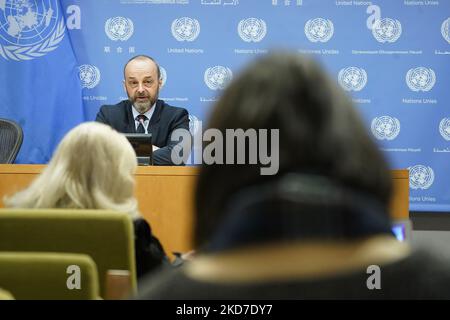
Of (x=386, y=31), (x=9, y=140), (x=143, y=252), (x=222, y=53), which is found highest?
(x=386, y=31)

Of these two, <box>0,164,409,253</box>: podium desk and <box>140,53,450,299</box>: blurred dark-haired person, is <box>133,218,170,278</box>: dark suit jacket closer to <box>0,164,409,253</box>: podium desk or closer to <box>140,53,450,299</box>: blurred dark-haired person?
<box>0,164,409,253</box>: podium desk

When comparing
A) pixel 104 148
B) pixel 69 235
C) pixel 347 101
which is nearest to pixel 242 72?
pixel 347 101

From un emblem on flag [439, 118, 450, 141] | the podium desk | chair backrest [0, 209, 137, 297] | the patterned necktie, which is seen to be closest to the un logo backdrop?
un emblem on flag [439, 118, 450, 141]

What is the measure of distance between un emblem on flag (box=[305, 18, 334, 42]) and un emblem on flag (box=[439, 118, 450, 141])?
3.78ft

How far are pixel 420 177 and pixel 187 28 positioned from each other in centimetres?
229

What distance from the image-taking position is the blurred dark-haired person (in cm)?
74

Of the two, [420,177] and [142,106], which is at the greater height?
[142,106]

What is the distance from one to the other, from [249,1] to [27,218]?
3.79 metres

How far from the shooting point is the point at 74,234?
1971 mm

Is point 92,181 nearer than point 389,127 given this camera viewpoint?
Yes

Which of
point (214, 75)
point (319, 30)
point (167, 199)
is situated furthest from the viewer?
point (214, 75)

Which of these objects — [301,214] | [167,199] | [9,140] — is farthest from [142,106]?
[301,214]

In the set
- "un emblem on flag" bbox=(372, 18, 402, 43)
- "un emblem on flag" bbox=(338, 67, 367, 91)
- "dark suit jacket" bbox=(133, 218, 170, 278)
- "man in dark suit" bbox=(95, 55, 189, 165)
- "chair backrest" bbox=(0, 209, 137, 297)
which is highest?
"un emblem on flag" bbox=(372, 18, 402, 43)

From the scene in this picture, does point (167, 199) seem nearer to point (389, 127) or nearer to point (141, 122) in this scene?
point (141, 122)
